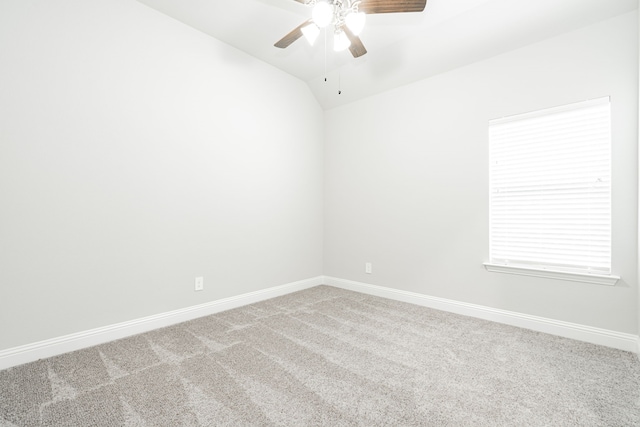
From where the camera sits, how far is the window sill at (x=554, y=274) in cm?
219

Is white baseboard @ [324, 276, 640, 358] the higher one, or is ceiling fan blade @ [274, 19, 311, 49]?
ceiling fan blade @ [274, 19, 311, 49]

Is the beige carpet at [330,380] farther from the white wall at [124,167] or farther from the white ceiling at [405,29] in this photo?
the white ceiling at [405,29]

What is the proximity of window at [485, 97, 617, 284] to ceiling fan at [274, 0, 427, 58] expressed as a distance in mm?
1532

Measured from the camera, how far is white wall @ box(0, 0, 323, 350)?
1932 mm

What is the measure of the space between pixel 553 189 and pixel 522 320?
1166mm

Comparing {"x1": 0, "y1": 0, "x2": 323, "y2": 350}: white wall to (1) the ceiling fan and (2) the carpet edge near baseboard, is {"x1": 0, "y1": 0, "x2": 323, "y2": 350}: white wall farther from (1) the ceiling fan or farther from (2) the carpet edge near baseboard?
(1) the ceiling fan

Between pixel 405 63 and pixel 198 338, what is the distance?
130 inches

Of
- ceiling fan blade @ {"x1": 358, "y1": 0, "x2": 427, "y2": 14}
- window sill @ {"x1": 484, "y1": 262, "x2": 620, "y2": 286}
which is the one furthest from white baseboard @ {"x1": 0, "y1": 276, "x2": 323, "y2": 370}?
Answer: ceiling fan blade @ {"x1": 358, "y1": 0, "x2": 427, "y2": 14}

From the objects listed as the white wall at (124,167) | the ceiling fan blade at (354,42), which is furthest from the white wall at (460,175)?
the ceiling fan blade at (354,42)

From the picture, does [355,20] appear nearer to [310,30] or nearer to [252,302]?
[310,30]

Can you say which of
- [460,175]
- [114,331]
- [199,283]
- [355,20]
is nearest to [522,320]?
[460,175]

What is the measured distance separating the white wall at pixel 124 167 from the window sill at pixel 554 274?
2.36 metres

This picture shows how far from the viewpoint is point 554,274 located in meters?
2.41

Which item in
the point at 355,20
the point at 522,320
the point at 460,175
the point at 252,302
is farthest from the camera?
the point at 252,302
